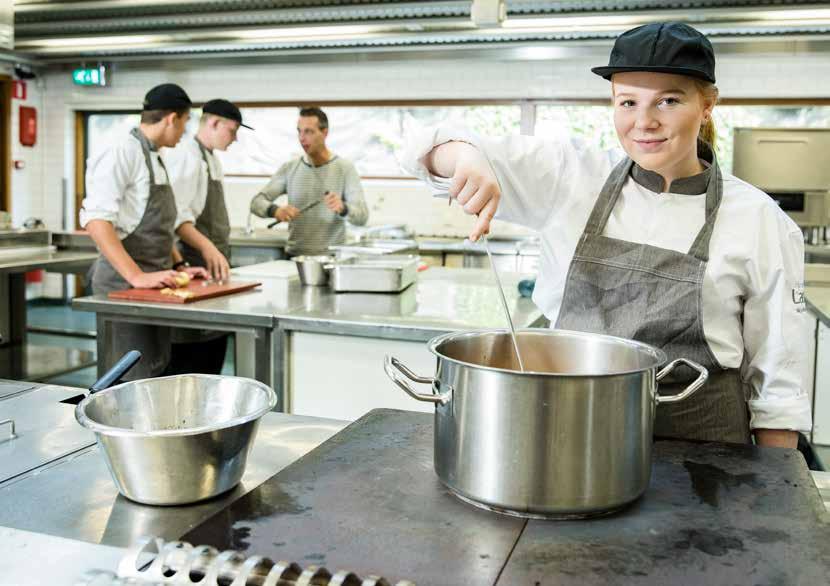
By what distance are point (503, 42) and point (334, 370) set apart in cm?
513

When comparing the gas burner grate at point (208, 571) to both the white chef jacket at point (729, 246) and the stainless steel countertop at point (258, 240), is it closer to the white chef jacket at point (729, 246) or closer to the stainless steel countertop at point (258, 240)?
the white chef jacket at point (729, 246)

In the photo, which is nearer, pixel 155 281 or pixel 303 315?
pixel 303 315

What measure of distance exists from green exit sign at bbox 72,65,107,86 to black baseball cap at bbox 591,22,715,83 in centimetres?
856

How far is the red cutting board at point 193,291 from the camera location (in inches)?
127

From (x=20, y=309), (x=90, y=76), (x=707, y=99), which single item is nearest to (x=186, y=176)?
(x=20, y=309)

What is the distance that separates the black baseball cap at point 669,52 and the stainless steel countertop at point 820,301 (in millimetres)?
2427

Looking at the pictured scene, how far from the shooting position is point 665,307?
1.52m

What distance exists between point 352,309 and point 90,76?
23.0ft

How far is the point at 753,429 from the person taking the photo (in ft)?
5.37

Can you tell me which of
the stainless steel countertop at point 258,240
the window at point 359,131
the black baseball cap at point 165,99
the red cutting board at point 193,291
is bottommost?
the red cutting board at point 193,291

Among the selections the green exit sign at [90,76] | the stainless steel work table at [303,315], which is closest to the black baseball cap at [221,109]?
the stainless steel work table at [303,315]

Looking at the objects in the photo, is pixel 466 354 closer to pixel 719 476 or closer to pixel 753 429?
pixel 719 476

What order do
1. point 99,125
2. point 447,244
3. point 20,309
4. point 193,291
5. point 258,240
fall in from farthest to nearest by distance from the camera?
point 99,125 → point 447,244 → point 258,240 → point 20,309 → point 193,291

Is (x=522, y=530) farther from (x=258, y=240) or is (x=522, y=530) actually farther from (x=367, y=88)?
(x=367, y=88)
